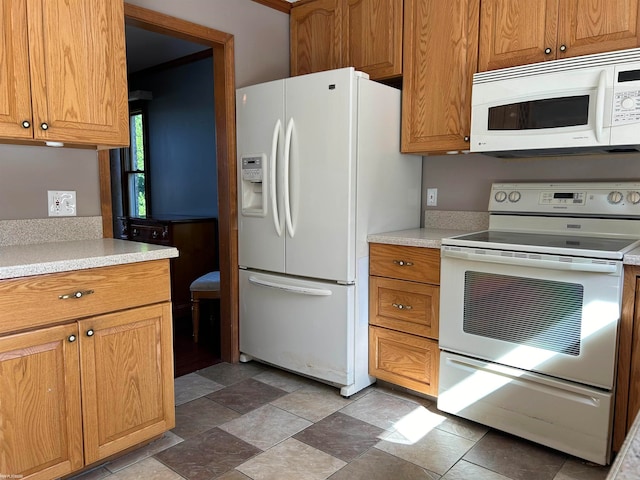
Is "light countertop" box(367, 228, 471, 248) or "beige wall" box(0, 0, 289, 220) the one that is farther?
"light countertop" box(367, 228, 471, 248)

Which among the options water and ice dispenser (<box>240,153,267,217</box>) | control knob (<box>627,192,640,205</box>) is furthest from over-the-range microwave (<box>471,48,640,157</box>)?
water and ice dispenser (<box>240,153,267,217</box>)

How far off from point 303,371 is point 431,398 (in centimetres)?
70

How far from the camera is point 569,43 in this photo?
81.7 inches

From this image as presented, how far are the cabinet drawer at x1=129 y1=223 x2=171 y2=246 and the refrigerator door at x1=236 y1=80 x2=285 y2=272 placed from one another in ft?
4.20

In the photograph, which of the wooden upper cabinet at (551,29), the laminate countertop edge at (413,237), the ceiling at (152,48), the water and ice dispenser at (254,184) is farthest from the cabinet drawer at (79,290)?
the ceiling at (152,48)

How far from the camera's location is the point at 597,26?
200cm

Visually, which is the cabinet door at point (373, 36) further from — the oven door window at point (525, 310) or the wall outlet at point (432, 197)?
the oven door window at point (525, 310)

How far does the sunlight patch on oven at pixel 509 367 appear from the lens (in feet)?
5.84

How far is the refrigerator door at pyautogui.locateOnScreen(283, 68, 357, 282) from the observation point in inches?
92.2

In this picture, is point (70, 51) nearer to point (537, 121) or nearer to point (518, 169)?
point (537, 121)

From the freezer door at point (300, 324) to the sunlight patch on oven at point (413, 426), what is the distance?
14.3 inches

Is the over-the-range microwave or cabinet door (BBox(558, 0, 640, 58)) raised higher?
cabinet door (BBox(558, 0, 640, 58))

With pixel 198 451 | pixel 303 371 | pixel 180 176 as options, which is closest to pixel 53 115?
pixel 198 451

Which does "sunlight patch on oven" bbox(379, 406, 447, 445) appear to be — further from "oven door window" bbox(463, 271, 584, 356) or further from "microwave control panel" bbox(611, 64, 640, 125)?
"microwave control panel" bbox(611, 64, 640, 125)
